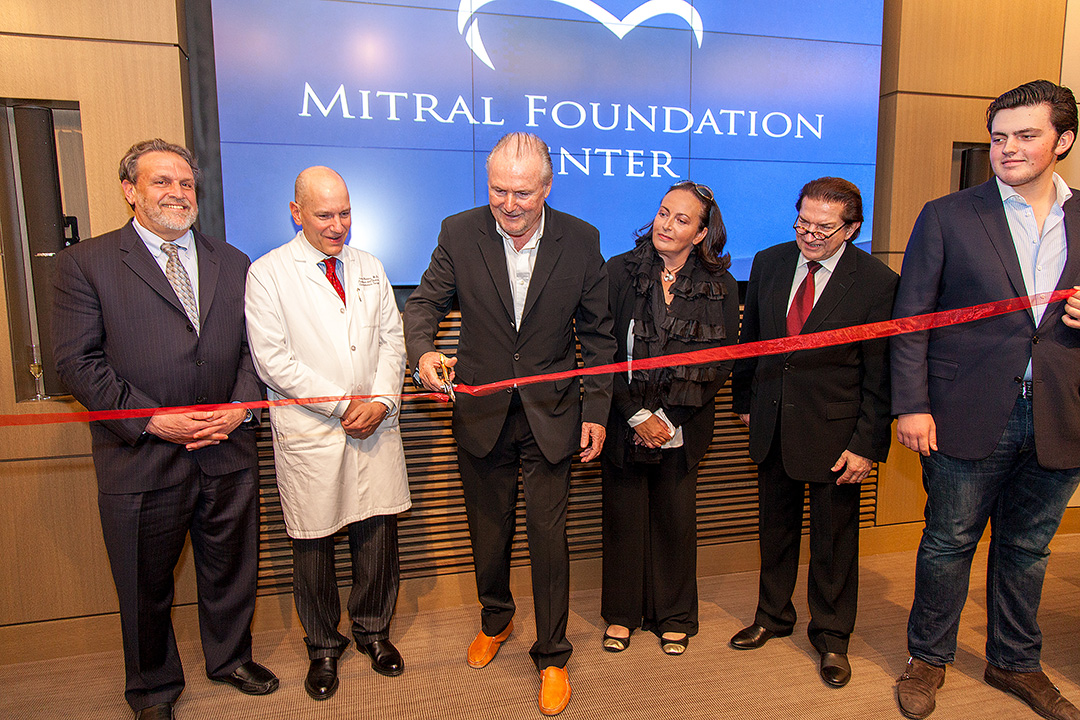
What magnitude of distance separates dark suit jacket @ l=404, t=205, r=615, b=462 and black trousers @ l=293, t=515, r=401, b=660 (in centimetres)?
63

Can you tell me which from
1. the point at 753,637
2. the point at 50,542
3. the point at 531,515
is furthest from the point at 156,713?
the point at 753,637

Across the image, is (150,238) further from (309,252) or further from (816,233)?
(816,233)

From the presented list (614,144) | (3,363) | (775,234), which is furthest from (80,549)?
(775,234)

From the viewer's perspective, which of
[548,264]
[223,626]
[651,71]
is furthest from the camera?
[651,71]

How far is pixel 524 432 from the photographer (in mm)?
2377

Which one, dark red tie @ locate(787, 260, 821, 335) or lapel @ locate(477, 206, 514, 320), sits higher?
lapel @ locate(477, 206, 514, 320)

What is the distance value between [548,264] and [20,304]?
230 cm

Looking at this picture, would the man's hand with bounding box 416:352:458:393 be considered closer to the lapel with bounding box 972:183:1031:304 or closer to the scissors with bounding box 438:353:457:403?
the scissors with bounding box 438:353:457:403

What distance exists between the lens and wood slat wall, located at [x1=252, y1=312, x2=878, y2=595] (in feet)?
10.0

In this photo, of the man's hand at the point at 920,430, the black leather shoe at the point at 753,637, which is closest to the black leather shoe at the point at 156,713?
the black leather shoe at the point at 753,637

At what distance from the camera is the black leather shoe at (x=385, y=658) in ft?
8.48

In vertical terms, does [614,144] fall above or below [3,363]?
above

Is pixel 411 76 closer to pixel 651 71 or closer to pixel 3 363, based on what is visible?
pixel 651 71

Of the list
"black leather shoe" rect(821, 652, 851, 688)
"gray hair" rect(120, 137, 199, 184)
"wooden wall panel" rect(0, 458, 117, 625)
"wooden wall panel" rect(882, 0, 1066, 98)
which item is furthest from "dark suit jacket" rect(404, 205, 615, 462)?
"wooden wall panel" rect(882, 0, 1066, 98)
